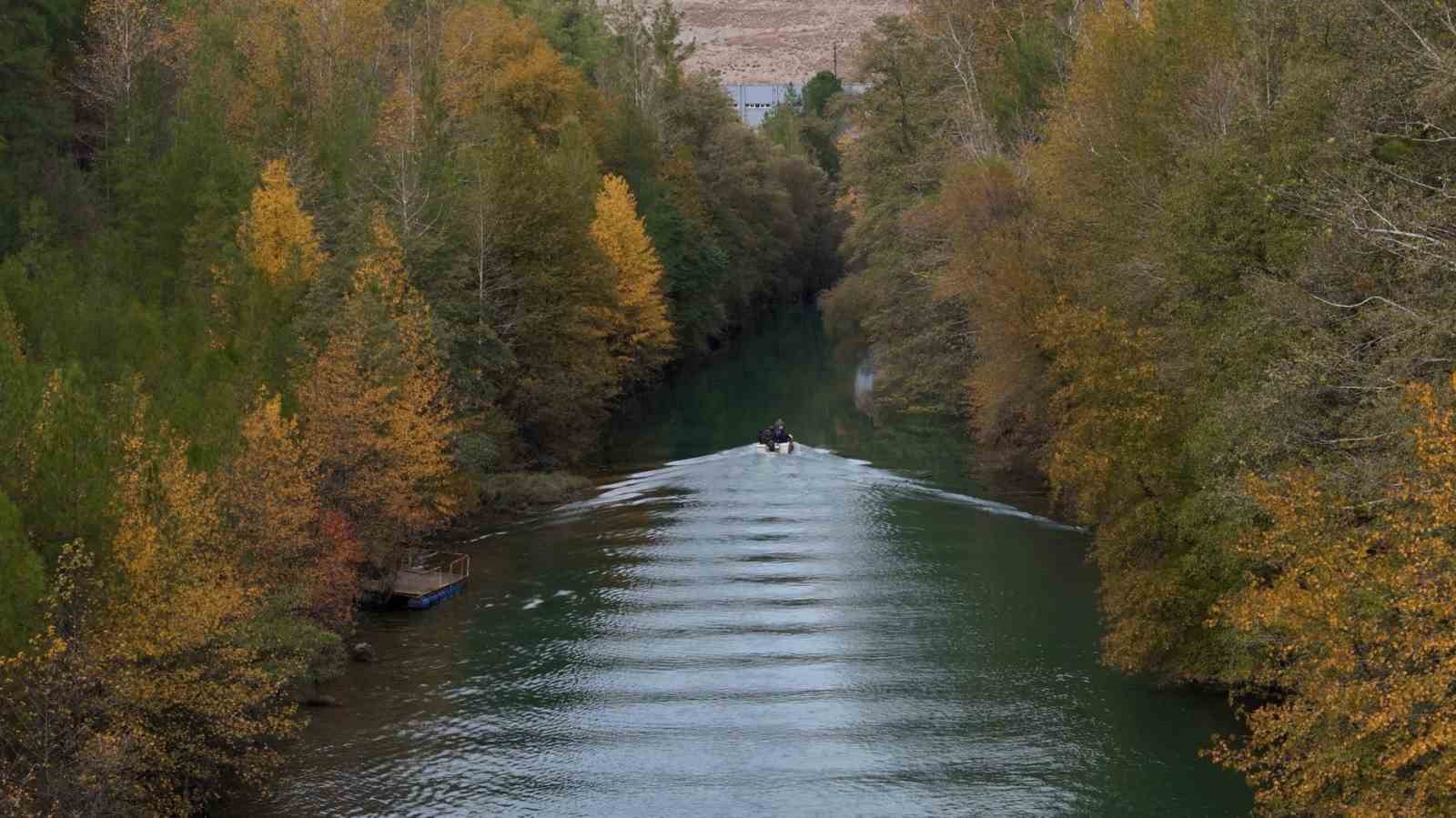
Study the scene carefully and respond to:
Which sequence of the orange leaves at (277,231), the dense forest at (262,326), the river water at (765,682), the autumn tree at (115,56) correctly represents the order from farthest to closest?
the autumn tree at (115,56) → the orange leaves at (277,231) → the river water at (765,682) → the dense forest at (262,326)

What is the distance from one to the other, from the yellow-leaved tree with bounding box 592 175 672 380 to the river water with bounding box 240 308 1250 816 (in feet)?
71.8

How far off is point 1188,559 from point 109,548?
2441 centimetres

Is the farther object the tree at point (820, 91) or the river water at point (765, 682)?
the tree at point (820, 91)

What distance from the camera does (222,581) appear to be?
33.8 m

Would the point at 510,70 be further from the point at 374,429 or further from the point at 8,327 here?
the point at 8,327

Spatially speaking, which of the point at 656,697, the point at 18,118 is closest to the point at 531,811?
the point at 656,697

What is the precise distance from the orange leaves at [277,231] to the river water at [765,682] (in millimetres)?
12791

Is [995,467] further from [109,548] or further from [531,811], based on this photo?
[109,548]

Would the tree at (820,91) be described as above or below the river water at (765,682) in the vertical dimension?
above

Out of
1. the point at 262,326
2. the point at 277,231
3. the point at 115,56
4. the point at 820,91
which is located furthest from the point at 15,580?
the point at 820,91

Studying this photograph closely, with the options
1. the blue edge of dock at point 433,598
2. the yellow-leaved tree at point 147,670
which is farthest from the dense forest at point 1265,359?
the blue edge of dock at point 433,598

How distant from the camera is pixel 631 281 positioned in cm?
8494

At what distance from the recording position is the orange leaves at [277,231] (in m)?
54.6

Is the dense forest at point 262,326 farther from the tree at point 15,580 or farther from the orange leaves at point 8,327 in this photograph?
the orange leaves at point 8,327
